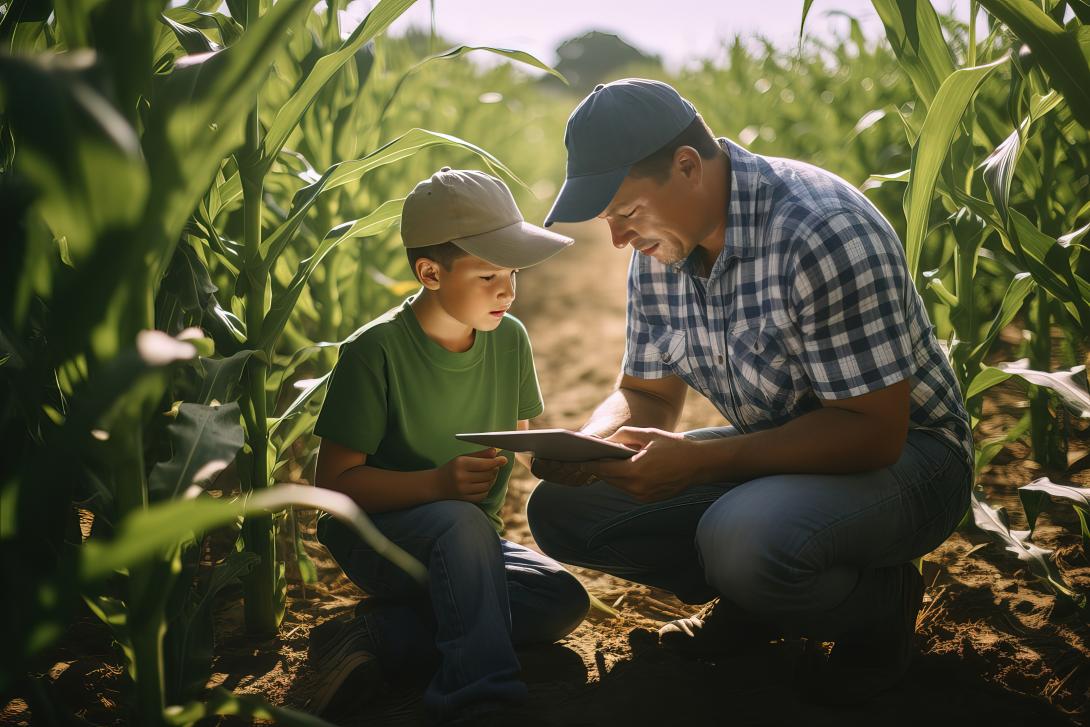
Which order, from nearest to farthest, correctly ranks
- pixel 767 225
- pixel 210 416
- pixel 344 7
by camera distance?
pixel 210 416 < pixel 767 225 < pixel 344 7

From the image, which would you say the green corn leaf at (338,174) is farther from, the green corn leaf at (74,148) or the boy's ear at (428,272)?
the green corn leaf at (74,148)

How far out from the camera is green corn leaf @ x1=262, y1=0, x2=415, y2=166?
1.21 meters

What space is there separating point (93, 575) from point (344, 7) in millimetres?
1426

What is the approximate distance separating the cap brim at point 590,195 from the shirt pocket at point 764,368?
→ 335 millimetres

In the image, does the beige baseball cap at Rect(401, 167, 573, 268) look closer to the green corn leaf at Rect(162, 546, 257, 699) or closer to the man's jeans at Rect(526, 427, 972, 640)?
the man's jeans at Rect(526, 427, 972, 640)

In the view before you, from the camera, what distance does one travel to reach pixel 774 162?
59.6 inches

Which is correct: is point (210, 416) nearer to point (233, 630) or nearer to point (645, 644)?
point (233, 630)

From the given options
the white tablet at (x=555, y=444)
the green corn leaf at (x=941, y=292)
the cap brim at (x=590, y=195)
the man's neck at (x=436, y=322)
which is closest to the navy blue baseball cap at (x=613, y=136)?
the cap brim at (x=590, y=195)

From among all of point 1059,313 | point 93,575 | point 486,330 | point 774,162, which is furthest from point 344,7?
point 1059,313

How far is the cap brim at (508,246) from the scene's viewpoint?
4.67 ft

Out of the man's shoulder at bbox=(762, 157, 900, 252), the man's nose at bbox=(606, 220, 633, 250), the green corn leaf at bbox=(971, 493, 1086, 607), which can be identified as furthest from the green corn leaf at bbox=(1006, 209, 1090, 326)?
the man's nose at bbox=(606, 220, 633, 250)

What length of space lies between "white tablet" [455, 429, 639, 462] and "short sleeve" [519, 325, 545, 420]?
27cm

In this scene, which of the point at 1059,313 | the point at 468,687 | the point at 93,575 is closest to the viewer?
the point at 93,575

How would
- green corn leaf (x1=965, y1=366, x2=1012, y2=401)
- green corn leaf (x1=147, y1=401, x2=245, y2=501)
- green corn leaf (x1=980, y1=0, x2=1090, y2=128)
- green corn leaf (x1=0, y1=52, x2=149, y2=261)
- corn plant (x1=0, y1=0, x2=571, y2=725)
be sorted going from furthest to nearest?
1. green corn leaf (x1=965, y1=366, x2=1012, y2=401)
2. green corn leaf (x1=980, y1=0, x2=1090, y2=128)
3. green corn leaf (x1=147, y1=401, x2=245, y2=501)
4. corn plant (x1=0, y1=0, x2=571, y2=725)
5. green corn leaf (x1=0, y1=52, x2=149, y2=261)
